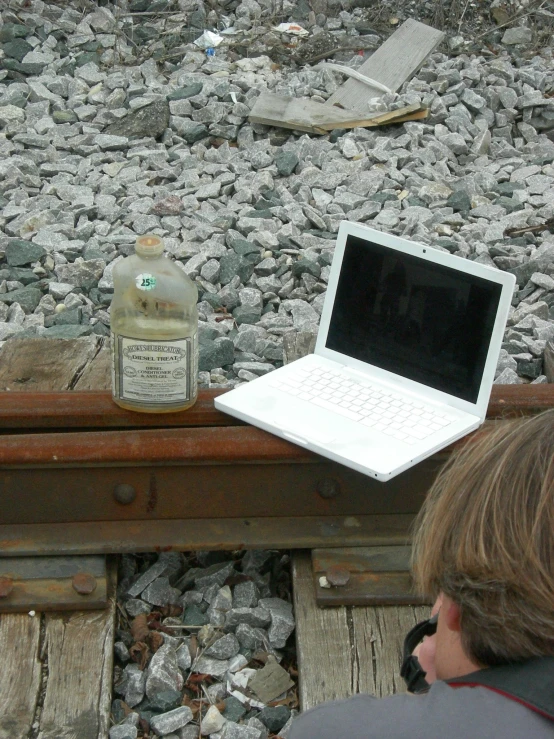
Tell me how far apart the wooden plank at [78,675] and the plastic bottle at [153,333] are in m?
0.56

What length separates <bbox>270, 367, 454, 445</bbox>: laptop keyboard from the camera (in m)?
2.81

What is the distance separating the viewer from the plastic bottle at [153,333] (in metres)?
2.76

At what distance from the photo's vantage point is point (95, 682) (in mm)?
2518

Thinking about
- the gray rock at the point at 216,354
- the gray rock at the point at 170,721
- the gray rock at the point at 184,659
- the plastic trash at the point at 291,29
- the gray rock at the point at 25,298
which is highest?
the gray rock at the point at 170,721

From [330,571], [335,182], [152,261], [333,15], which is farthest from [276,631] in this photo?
[333,15]

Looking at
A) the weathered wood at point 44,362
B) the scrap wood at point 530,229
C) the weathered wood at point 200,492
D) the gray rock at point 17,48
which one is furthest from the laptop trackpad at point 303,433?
the gray rock at point 17,48

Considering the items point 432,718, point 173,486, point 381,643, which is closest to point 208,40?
point 173,486

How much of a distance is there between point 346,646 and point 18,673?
0.84 meters

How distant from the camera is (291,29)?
8.41 metres

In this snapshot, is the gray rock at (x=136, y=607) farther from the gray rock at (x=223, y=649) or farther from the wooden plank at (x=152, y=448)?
the wooden plank at (x=152, y=448)

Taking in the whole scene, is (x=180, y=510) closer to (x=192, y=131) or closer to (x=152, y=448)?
(x=152, y=448)

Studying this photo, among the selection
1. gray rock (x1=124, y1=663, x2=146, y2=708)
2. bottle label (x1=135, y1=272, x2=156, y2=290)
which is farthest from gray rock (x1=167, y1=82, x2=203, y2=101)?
gray rock (x1=124, y1=663, x2=146, y2=708)

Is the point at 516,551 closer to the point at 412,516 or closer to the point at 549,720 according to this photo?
the point at 549,720

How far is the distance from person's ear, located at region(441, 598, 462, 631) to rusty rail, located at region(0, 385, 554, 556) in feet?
3.97
